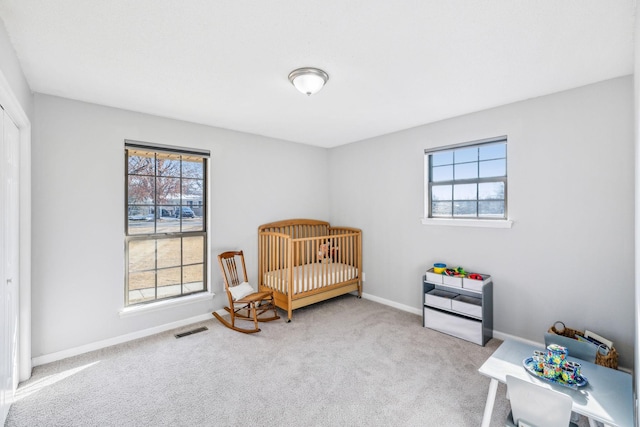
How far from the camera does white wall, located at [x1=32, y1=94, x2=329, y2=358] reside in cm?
256

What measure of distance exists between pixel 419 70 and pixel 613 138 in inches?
66.8

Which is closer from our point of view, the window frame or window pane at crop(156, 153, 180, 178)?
→ the window frame

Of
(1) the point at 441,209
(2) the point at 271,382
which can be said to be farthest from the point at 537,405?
(1) the point at 441,209

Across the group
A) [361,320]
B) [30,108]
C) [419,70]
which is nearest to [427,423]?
[361,320]

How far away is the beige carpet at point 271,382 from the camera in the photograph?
1920 mm

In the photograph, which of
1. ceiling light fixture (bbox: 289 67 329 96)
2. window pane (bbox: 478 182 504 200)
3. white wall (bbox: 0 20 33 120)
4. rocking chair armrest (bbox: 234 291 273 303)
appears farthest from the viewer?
rocking chair armrest (bbox: 234 291 273 303)

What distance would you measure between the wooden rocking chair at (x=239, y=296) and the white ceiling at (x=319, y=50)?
1.81 metres

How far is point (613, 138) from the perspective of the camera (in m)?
2.35

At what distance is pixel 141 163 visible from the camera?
3162mm

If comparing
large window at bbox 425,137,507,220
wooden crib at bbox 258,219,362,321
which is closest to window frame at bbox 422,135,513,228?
large window at bbox 425,137,507,220

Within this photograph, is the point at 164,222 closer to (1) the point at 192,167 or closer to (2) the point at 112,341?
(1) the point at 192,167

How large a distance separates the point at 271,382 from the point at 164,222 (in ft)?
6.85

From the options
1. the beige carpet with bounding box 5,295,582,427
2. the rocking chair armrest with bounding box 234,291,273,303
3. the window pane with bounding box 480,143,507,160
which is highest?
the window pane with bounding box 480,143,507,160

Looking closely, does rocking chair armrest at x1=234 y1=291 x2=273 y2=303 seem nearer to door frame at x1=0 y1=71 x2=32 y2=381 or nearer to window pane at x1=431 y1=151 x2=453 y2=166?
door frame at x1=0 y1=71 x2=32 y2=381
